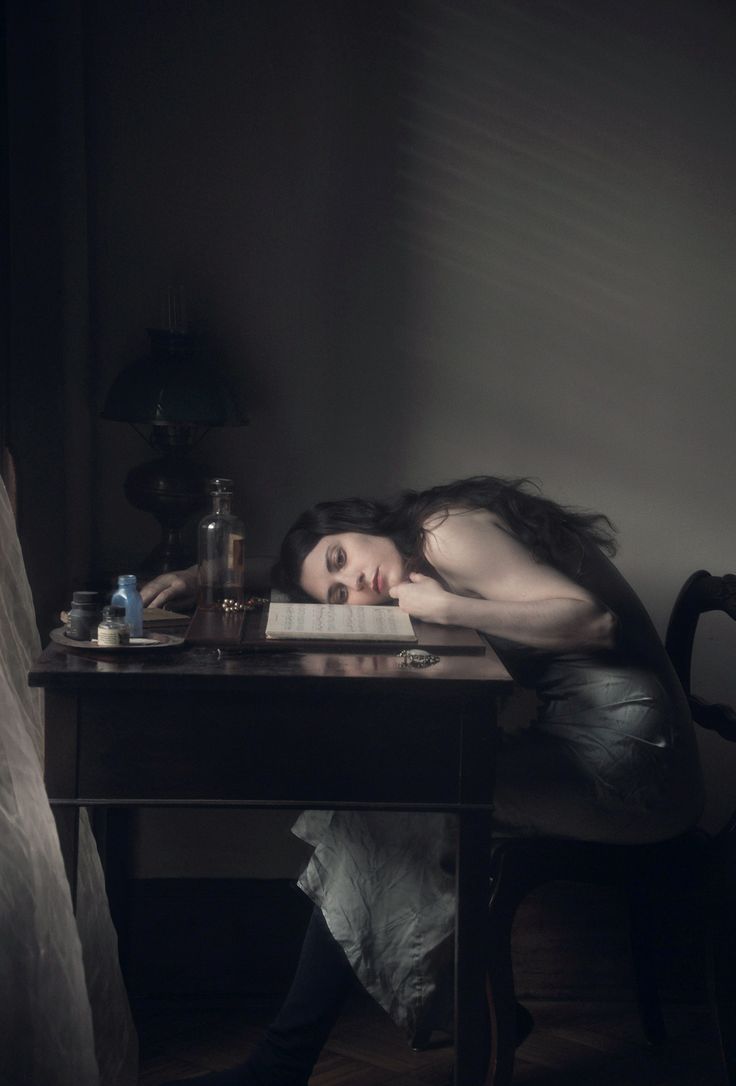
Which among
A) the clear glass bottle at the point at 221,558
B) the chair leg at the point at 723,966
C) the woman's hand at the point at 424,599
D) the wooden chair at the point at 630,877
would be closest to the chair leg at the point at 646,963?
the wooden chair at the point at 630,877

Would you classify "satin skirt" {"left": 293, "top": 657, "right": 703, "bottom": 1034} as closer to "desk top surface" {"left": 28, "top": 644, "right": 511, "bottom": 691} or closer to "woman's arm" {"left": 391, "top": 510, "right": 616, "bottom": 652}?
"woman's arm" {"left": 391, "top": 510, "right": 616, "bottom": 652}

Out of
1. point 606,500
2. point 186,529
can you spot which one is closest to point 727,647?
point 606,500

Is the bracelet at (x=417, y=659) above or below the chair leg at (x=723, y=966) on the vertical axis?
above

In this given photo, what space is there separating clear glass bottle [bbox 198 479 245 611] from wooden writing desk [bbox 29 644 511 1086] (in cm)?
46

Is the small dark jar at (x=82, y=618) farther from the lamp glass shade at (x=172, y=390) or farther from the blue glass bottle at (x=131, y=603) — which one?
the lamp glass shade at (x=172, y=390)

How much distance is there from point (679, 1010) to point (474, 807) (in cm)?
107

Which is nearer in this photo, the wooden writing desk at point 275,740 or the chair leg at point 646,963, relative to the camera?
the wooden writing desk at point 275,740

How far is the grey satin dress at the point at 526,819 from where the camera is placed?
6.05 ft

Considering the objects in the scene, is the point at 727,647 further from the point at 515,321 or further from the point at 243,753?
the point at 243,753

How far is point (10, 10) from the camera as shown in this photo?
2092mm

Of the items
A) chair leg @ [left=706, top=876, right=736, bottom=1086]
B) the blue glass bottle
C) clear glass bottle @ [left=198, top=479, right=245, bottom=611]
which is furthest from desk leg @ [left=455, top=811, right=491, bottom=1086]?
clear glass bottle @ [left=198, top=479, right=245, bottom=611]

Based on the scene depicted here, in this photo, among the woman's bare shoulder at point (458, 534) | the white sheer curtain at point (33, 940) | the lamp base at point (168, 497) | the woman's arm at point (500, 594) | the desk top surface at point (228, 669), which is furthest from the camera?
the lamp base at point (168, 497)

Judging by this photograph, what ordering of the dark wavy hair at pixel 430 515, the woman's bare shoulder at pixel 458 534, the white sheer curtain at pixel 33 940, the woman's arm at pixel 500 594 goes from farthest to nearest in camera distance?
the dark wavy hair at pixel 430 515 → the woman's bare shoulder at pixel 458 534 → the woman's arm at pixel 500 594 → the white sheer curtain at pixel 33 940

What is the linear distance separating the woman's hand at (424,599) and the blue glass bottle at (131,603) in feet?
1.34
